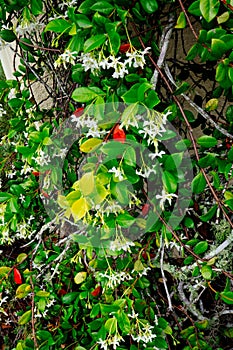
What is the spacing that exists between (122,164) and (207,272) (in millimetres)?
325

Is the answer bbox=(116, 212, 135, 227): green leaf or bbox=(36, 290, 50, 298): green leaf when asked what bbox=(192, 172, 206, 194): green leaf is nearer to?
bbox=(116, 212, 135, 227): green leaf

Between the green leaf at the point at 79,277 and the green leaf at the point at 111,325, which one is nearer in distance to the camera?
the green leaf at the point at 111,325

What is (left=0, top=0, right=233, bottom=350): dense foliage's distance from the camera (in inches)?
31.0

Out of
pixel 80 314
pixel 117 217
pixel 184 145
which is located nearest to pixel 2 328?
pixel 80 314

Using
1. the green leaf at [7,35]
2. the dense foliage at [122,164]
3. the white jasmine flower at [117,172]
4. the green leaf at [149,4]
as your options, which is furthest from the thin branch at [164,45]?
the green leaf at [7,35]

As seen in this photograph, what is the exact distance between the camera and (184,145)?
873mm

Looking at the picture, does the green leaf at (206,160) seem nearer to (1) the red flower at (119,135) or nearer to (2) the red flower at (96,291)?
(1) the red flower at (119,135)

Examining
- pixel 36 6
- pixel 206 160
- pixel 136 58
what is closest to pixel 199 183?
pixel 206 160

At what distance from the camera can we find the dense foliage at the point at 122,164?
2.58 feet

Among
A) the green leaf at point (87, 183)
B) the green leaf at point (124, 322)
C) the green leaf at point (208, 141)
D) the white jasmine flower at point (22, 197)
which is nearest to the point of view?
the green leaf at point (87, 183)

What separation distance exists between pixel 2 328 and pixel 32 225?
0.77 m

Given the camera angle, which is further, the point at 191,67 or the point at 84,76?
the point at 191,67

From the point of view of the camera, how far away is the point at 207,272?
0.94m

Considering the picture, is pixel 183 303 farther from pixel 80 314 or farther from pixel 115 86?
pixel 115 86
